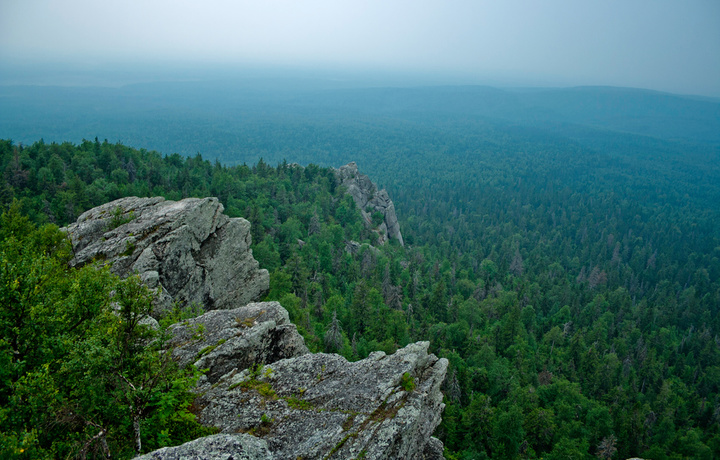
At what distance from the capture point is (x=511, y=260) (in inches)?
5807

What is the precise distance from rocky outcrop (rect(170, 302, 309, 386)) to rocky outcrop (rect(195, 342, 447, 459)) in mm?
1055

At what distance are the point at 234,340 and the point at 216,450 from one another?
9.32m

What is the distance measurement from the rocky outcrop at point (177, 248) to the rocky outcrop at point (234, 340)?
5420 millimetres

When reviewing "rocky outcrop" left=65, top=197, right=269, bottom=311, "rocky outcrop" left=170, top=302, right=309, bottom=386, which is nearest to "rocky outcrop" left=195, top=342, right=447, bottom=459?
"rocky outcrop" left=170, top=302, right=309, bottom=386

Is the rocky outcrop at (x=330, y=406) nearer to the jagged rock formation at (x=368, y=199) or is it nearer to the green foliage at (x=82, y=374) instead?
the green foliage at (x=82, y=374)

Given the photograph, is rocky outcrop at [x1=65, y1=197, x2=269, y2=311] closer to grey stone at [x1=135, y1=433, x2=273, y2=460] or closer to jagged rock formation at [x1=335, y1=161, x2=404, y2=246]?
grey stone at [x1=135, y1=433, x2=273, y2=460]

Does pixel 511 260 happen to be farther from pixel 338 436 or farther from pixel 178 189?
pixel 338 436

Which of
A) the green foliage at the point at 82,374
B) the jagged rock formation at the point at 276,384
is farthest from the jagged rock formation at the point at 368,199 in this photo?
the green foliage at the point at 82,374

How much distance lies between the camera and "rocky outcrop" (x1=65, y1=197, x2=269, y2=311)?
29.0 meters

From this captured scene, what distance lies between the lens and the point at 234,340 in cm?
2008

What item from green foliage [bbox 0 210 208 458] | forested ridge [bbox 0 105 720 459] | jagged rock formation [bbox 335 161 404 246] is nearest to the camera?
green foliage [bbox 0 210 208 458]

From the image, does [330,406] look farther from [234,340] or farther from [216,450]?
[234,340]

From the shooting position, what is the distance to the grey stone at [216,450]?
1078 cm

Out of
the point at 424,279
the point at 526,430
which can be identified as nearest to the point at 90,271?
the point at 526,430
